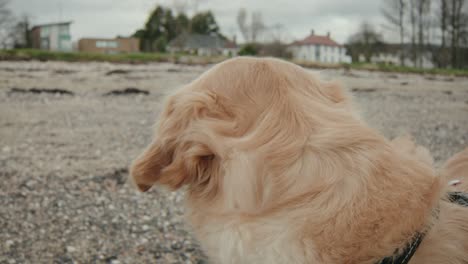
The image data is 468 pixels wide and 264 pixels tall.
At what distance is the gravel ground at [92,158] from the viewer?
4.34 meters

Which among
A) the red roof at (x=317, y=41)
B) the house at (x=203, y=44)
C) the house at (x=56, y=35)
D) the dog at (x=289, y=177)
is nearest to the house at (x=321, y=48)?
the red roof at (x=317, y=41)

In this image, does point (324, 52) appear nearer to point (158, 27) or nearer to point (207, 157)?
point (158, 27)

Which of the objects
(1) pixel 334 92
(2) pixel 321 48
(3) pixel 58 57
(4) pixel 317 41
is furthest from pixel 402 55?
(4) pixel 317 41

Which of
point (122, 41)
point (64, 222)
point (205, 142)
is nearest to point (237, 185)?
point (205, 142)

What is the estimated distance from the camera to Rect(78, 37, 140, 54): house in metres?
52.0

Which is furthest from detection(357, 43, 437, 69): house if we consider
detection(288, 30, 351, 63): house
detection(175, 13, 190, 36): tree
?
detection(288, 30, 351, 63): house

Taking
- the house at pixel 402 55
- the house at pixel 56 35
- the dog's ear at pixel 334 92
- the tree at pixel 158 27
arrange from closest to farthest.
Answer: the dog's ear at pixel 334 92 < the house at pixel 402 55 < the house at pixel 56 35 < the tree at pixel 158 27

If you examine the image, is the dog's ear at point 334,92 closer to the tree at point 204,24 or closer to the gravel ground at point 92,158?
the gravel ground at point 92,158

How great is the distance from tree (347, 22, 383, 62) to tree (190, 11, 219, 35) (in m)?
23.6

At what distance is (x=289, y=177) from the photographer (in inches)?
69.9

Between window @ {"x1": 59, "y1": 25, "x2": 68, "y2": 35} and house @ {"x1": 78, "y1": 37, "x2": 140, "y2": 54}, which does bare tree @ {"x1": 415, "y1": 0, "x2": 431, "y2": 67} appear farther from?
window @ {"x1": 59, "y1": 25, "x2": 68, "y2": 35}

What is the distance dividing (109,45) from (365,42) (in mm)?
29460

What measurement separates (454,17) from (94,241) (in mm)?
41180

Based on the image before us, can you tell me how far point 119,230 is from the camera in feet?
15.4
